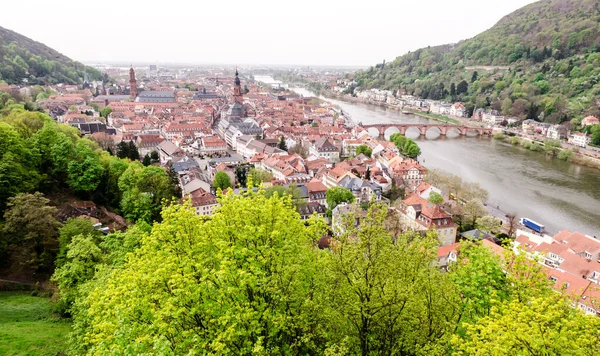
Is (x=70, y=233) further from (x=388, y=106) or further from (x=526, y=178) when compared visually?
(x=388, y=106)

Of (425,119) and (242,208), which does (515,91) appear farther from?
(242,208)

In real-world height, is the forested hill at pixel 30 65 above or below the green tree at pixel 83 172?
above

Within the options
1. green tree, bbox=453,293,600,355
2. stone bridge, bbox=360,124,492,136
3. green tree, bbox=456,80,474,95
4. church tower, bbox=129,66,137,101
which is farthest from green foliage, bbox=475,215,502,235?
green tree, bbox=456,80,474,95

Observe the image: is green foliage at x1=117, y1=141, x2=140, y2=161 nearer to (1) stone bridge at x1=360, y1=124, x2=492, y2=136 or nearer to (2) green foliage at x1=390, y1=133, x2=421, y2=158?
(2) green foliage at x1=390, y1=133, x2=421, y2=158

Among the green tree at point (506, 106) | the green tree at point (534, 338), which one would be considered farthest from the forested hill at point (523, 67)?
the green tree at point (534, 338)

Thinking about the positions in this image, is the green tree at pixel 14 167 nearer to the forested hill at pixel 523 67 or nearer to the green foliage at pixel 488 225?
the green foliage at pixel 488 225
